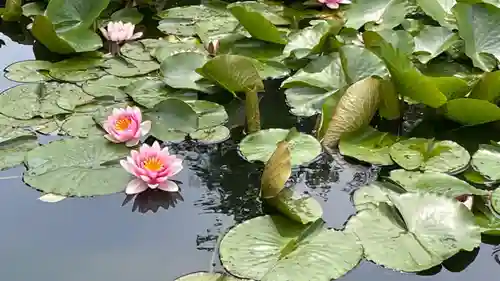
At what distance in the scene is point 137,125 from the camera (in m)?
1.48

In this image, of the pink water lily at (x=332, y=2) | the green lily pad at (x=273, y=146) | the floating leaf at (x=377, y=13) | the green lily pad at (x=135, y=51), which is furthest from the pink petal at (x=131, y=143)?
the pink water lily at (x=332, y=2)

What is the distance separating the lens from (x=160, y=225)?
4.24ft

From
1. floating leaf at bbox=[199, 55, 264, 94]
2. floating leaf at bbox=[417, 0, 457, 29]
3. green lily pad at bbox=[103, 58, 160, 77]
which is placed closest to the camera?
floating leaf at bbox=[199, 55, 264, 94]

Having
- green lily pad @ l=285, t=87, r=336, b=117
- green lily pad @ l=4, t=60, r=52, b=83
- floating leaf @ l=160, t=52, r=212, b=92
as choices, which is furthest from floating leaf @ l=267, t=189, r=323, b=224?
green lily pad @ l=4, t=60, r=52, b=83

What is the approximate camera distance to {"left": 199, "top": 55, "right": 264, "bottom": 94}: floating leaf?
160cm

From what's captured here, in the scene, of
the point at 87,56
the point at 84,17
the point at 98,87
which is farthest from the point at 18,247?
the point at 84,17

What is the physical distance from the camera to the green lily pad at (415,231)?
1155 mm

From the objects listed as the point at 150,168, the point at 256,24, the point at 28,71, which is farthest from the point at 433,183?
the point at 28,71

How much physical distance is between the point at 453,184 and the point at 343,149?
0.85 ft

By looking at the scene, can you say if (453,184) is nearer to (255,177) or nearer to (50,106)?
(255,177)

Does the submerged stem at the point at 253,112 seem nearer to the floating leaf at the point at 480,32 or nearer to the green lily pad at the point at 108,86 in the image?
the green lily pad at the point at 108,86

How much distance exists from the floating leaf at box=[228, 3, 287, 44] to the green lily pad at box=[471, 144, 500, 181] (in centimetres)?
70

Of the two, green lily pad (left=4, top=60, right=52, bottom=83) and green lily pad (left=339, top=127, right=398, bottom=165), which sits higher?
green lily pad (left=339, top=127, right=398, bottom=165)

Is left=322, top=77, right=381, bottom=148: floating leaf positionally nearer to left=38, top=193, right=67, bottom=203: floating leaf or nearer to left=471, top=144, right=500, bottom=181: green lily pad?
left=471, top=144, right=500, bottom=181: green lily pad
